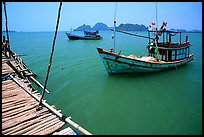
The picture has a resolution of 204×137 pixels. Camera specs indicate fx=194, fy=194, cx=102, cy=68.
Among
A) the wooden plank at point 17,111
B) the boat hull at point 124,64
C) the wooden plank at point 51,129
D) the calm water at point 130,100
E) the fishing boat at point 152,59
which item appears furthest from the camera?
the fishing boat at point 152,59

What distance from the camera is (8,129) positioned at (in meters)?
5.36

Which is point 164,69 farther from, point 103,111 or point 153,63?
point 103,111

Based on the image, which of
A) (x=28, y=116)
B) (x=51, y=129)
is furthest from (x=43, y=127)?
(x=28, y=116)

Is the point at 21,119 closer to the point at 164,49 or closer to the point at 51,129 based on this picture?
the point at 51,129

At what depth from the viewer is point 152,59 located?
18.1 m

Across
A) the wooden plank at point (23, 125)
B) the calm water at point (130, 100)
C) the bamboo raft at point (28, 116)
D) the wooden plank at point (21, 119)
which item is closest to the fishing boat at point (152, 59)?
the calm water at point (130, 100)

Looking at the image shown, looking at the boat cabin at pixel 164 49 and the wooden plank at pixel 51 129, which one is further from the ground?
the boat cabin at pixel 164 49

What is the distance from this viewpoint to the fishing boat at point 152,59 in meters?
15.6

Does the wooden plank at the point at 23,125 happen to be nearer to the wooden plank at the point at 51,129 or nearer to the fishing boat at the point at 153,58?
the wooden plank at the point at 51,129

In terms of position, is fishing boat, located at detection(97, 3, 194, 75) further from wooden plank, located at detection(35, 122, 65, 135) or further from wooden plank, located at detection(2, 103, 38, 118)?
wooden plank, located at detection(35, 122, 65, 135)

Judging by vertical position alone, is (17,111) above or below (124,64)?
below

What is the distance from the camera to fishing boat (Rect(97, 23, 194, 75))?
1558cm

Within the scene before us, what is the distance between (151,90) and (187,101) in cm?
261

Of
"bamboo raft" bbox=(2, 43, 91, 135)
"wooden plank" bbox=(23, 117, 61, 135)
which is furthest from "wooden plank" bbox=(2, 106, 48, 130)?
"wooden plank" bbox=(23, 117, 61, 135)
